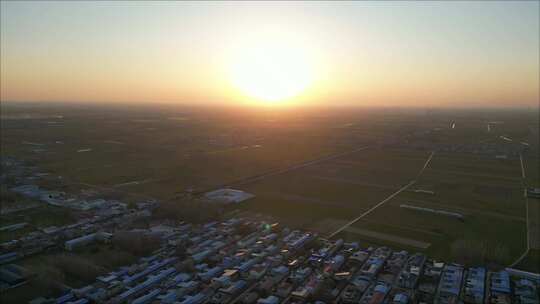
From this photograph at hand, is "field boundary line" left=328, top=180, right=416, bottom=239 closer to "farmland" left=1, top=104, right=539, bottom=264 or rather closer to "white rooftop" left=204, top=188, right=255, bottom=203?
"farmland" left=1, top=104, right=539, bottom=264

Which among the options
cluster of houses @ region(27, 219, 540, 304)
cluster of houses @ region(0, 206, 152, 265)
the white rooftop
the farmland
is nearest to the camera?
cluster of houses @ region(27, 219, 540, 304)

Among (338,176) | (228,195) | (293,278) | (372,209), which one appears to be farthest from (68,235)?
(338,176)

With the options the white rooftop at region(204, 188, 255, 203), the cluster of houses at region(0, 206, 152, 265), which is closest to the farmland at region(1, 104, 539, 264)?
the white rooftop at region(204, 188, 255, 203)

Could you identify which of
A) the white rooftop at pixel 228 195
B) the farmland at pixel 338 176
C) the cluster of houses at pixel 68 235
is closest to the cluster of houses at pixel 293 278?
the farmland at pixel 338 176

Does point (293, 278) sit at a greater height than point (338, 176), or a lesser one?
lesser

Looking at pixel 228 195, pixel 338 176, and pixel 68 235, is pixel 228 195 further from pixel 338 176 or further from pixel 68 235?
pixel 338 176

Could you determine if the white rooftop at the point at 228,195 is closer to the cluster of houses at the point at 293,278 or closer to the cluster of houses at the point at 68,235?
the cluster of houses at the point at 68,235

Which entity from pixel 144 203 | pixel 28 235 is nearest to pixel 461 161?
pixel 144 203

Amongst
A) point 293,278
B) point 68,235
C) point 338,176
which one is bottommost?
point 293,278

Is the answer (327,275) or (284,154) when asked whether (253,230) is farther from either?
(284,154)
